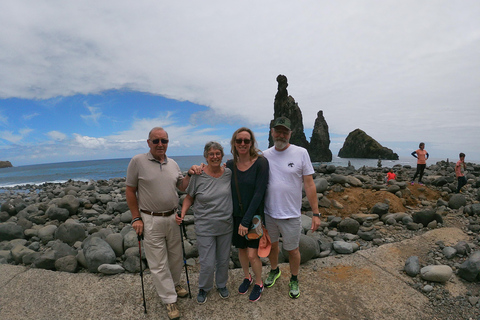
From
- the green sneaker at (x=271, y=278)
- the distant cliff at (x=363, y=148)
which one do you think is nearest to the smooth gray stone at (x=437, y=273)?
the green sneaker at (x=271, y=278)

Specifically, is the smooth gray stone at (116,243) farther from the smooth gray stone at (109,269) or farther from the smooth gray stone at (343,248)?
the smooth gray stone at (343,248)

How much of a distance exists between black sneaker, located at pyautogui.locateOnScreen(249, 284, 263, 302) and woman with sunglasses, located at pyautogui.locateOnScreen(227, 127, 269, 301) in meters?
0.45

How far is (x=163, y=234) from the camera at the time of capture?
3117 millimetres

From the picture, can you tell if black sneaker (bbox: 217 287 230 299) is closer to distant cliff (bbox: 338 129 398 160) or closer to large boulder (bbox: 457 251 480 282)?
large boulder (bbox: 457 251 480 282)

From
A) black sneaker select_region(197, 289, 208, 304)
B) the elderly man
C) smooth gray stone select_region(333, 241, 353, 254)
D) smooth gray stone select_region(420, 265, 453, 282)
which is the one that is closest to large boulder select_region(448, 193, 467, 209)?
smooth gray stone select_region(420, 265, 453, 282)

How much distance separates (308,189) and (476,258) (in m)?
3.14

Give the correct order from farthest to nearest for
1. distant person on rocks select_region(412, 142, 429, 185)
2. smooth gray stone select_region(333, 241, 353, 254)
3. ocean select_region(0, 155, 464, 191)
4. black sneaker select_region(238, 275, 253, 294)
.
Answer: ocean select_region(0, 155, 464, 191) → distant person on rocks select_region(412, 142, 429, 185) → smooth gray stone select_region(333, 241, 353, 254) → black sneaker select_region(238, 275, 253, 294)

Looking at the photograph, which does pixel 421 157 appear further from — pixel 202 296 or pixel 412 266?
pixel 202 296

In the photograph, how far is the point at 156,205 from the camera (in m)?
3.06

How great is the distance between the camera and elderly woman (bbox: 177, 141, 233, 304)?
3098mm

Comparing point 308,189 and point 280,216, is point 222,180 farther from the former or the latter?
point 308,189

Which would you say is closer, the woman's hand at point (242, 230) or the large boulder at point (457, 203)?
the woman's hand at point (242, 230)

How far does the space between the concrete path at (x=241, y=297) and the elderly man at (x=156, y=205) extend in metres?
0.48

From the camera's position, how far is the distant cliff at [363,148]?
8275 cm
